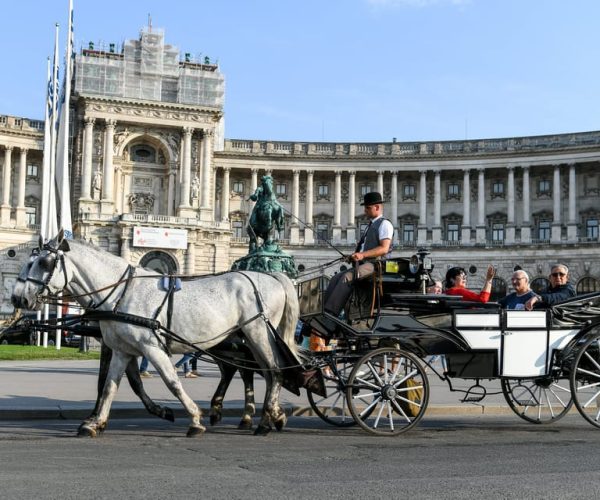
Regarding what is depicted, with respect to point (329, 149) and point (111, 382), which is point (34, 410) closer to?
point (111, 382)

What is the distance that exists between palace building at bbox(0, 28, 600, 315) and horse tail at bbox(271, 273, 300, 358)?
50788mm

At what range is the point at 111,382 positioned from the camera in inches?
378

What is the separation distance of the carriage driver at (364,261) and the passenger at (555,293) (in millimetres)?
2353

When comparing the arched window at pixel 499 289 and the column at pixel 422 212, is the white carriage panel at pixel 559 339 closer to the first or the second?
the arched window at pixel 499 289

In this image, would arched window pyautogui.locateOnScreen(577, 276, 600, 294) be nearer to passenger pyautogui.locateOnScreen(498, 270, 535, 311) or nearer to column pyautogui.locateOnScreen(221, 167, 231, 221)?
column pyautogui.locateOnScreen(221, 167, 231, 221)

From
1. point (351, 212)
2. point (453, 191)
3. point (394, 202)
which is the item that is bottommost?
point (351, 212)

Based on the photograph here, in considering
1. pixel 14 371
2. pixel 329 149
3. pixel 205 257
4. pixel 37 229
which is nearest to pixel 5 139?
pixel 37 229

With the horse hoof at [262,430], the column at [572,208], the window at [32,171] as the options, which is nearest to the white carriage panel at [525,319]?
the horse hoof at [262,430]

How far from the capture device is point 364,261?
10.7 m

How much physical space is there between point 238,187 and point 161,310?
202ft

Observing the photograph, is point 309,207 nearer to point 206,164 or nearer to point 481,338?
point 206,164

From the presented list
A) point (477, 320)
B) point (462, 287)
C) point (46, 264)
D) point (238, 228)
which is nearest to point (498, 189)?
point (238, 228)

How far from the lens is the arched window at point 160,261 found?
61312 mm

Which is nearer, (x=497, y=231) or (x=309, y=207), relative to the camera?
(x=497, y=231)
